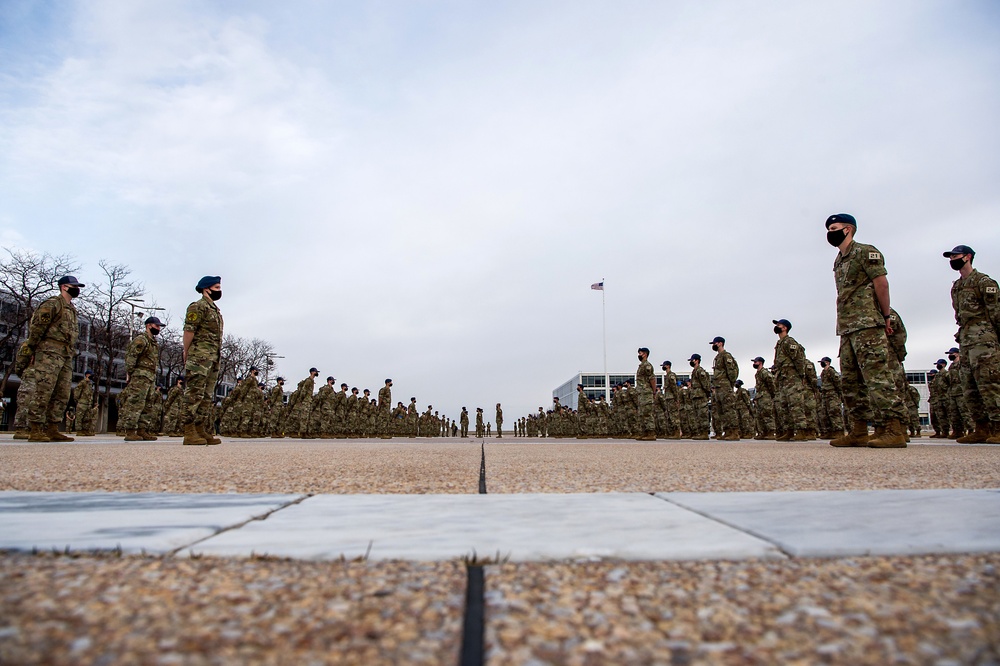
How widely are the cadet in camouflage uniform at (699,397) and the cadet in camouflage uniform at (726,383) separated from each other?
3.55 ft

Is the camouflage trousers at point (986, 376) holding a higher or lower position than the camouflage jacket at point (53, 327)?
lower

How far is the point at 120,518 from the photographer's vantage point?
5.07 ft

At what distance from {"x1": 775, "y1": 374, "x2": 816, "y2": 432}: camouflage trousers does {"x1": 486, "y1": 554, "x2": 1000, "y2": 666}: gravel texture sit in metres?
9.89

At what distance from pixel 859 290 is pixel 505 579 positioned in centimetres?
623

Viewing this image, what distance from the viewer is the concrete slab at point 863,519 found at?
1174mm

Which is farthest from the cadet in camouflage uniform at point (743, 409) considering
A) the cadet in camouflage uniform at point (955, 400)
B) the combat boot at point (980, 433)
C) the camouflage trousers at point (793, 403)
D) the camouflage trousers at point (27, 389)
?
the camouflage trousers at point (27, 389)

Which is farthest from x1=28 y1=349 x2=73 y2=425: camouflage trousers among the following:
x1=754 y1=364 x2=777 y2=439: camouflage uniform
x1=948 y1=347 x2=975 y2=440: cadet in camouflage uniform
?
x1=948 y1=347 x2=975 y2=440: cadet in camouflage uniform

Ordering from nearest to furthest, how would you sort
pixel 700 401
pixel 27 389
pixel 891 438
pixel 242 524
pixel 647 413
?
pixel 242 524 → pixel 891 438 → pixel 27 389 → pixel 647 413 → pixel 700 401

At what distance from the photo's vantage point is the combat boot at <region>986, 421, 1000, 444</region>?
254 inches

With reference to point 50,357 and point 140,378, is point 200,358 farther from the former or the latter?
point 140,378

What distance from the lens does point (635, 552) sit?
1.15 m

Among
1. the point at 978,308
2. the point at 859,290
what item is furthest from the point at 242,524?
the point at 978,308

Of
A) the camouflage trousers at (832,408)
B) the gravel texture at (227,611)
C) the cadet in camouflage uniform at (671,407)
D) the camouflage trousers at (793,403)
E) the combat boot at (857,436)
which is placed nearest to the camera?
the gravel texture at (227,611)

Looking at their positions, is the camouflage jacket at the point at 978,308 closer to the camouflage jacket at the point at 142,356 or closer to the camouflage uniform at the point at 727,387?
the camouflage uniform at the point at 727,387
